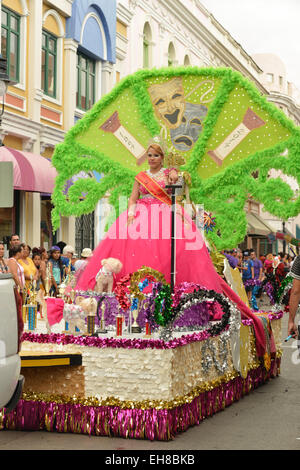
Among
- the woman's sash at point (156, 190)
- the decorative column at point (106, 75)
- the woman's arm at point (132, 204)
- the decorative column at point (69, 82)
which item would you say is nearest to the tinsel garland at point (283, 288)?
the woman's sash at point (156, 190)

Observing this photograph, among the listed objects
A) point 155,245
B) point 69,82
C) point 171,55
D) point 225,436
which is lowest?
point 225,436

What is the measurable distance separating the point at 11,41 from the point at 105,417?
1437 cm

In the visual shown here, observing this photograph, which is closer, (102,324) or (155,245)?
(102,324)

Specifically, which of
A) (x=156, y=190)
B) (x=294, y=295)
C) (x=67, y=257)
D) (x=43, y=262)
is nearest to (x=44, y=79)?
(x=67, y=257)

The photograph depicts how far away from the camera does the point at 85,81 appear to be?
23.3m

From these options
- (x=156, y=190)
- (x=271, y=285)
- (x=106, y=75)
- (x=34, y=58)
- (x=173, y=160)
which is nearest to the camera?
(x=156, y=190)

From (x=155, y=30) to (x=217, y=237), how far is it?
825 inches

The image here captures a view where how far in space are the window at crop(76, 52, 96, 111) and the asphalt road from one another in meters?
16.7

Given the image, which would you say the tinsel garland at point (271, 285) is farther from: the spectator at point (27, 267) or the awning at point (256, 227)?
the awning at point (256, 227)

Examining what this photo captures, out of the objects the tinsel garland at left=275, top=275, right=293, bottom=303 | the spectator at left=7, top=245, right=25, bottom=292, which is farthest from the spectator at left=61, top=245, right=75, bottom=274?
the tinsel garland at left=275, top=275, right=293, bottom=303

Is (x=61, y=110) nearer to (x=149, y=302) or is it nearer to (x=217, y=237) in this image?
(x=217, y=237)

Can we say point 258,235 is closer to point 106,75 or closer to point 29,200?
point 106,75

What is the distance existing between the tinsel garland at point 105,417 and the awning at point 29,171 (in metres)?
11.0

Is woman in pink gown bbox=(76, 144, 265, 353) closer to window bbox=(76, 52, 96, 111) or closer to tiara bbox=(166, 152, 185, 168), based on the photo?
tiara bbox=(166, 152, 185, 168)
